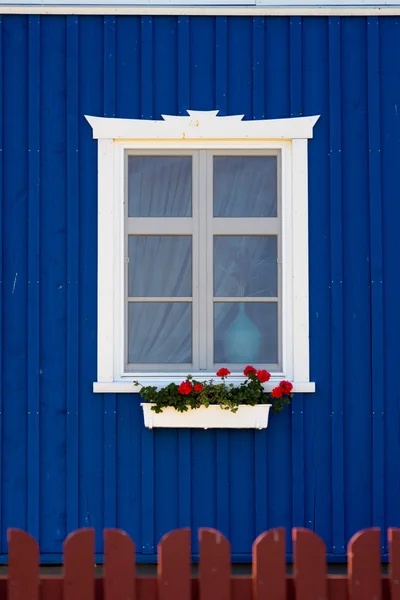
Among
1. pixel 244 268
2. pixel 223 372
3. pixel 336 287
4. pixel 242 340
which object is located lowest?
pixel 223 372

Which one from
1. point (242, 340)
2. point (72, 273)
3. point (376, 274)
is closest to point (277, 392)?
point (242, 340)

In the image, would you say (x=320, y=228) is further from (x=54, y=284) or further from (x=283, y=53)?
(x=54, y=284)

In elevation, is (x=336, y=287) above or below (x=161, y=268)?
below

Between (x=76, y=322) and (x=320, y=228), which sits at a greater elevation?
(x=320, y=228)

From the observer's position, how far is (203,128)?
565 cm

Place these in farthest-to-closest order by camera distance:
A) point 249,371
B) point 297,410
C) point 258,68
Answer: point 258,68, point 297,410, point 249,371

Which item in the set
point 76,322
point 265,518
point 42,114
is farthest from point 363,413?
point 42,114

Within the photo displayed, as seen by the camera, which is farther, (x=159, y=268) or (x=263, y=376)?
(x=159, y=268)

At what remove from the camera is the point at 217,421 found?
5438mm

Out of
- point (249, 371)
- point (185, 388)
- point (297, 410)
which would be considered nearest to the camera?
point (185, 388)

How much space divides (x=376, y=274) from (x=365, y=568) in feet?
8.46

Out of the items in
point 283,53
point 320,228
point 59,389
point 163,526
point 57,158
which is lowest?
point 163,526

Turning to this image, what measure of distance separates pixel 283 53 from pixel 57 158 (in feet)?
5.12

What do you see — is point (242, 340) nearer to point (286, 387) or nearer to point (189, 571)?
point (286, 387)
